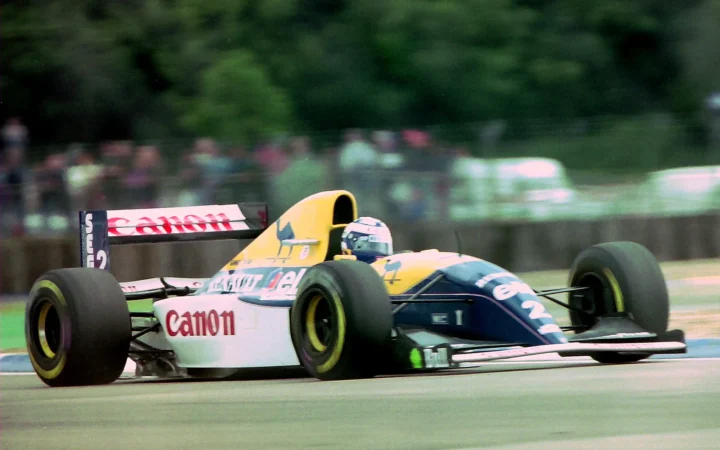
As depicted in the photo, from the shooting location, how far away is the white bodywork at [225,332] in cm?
822

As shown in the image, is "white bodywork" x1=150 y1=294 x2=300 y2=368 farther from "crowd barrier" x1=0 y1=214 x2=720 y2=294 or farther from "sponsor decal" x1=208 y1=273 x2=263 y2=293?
"crowd barrier" x1=0 y1=214 x2=720 y2=294

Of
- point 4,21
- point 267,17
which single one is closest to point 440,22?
point 267,17

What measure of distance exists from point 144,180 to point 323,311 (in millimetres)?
8290

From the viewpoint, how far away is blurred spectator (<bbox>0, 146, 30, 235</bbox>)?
632 inches

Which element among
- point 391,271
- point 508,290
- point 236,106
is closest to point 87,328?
point 391,271

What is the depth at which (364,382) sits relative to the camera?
7.38 meters

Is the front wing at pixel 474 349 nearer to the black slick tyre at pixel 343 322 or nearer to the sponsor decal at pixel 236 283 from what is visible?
the black slick tyre at pixel 343 322

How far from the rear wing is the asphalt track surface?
171 centimetres

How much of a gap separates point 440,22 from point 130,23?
602cm

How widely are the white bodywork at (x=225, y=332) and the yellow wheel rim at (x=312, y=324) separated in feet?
0.99

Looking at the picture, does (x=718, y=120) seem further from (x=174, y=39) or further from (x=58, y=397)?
(x=174, y=39)

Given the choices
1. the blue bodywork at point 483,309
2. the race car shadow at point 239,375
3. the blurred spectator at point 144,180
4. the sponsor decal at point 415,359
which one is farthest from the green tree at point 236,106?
the sponsor decal at point 415,359

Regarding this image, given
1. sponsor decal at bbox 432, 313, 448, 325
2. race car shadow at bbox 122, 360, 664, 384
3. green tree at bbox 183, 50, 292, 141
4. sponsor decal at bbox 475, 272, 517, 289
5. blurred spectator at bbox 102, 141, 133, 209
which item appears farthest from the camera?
green tree at bbox 183, 50, 292, 141

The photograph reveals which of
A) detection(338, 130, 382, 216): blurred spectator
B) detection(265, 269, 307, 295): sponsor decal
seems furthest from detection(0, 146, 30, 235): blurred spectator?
detection(265, 269, 307, 295): sponsor decal
